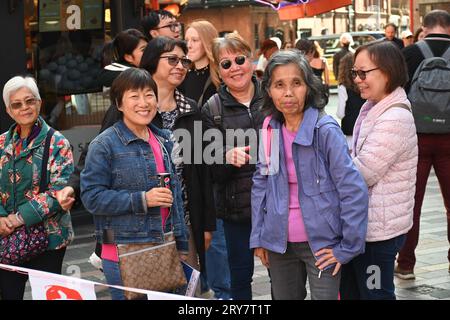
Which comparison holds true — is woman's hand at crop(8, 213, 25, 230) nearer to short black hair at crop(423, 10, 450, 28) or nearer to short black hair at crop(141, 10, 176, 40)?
short black hair at crop(141, 10, 176, 40)

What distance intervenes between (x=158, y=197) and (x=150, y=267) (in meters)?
0.36

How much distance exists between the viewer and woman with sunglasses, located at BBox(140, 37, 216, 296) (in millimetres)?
5051

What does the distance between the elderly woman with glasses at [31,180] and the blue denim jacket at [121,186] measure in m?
0.67

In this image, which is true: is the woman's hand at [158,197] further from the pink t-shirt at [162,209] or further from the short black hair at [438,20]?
the short black hair at [438,20]

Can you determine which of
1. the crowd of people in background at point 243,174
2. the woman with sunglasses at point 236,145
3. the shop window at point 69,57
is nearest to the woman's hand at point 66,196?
the crowd of people in background at point 243,174

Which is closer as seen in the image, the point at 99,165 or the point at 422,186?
the point at 99,165

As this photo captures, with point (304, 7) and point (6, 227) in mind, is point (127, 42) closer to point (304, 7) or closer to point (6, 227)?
point (6, 227)

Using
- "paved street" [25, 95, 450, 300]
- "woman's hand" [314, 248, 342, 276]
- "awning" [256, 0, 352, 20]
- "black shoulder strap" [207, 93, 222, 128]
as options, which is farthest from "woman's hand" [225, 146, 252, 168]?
"awning" [256, 0, 352, 20]

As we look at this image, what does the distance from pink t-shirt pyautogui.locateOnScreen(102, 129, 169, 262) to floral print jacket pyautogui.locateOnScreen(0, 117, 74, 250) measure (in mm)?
691

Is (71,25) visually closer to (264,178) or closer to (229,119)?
(229,119)

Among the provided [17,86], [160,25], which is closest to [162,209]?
[17,86]

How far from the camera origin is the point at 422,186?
267 inches

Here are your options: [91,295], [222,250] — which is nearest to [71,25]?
[222,250]
